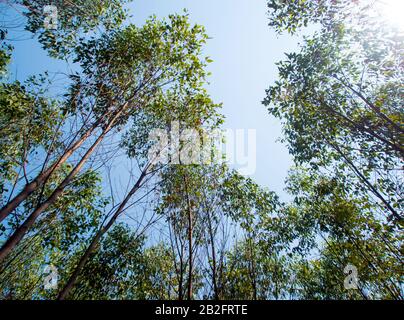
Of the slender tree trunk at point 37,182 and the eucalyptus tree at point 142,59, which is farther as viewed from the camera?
the eucalyptus tree at point 142,59

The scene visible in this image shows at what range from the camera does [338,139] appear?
7.31 meters

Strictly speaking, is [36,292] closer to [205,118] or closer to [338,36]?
[205,118]

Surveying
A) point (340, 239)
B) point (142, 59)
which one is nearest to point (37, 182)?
point (142, 59)
